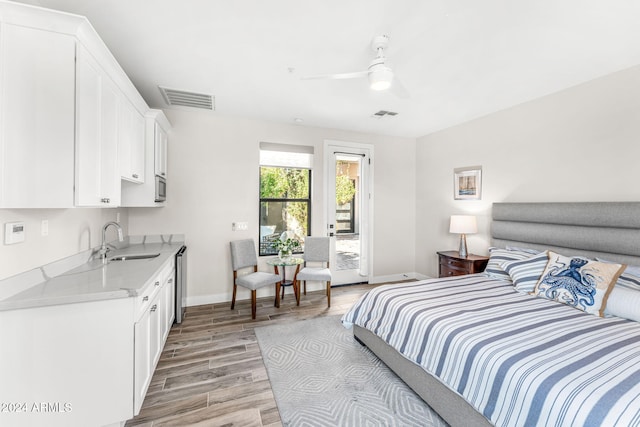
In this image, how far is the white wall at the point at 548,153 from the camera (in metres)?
2.54

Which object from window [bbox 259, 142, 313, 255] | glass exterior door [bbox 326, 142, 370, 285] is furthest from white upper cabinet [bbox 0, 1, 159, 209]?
glass exterior door [bbox 326, 142, 370, 285]

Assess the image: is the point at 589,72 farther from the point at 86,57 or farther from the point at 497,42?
the point at 86,57

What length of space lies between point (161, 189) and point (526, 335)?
12.3ft

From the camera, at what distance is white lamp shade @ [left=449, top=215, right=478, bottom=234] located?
3727 mm

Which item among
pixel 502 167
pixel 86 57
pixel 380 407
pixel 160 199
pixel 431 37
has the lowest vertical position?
pixel 380 407

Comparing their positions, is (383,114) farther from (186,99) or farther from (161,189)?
(161,189)

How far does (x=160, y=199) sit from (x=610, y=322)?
432 cm

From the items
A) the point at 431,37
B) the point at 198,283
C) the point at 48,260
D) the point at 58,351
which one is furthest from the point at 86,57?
the point at 198,283

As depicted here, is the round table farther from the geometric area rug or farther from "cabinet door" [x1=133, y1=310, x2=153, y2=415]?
"cabinet door" [x1=133, y1=310, x2=153, y2=415]

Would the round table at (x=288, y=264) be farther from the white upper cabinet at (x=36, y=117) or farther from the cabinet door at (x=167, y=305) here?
the white upper cabinet at (x=36, y=117)

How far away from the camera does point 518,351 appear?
152 centimetres

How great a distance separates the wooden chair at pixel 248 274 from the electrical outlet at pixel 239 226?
0.77 feet

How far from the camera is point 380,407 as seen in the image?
191 centimetres

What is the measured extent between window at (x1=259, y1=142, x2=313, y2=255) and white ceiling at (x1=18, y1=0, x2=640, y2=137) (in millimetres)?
1019
